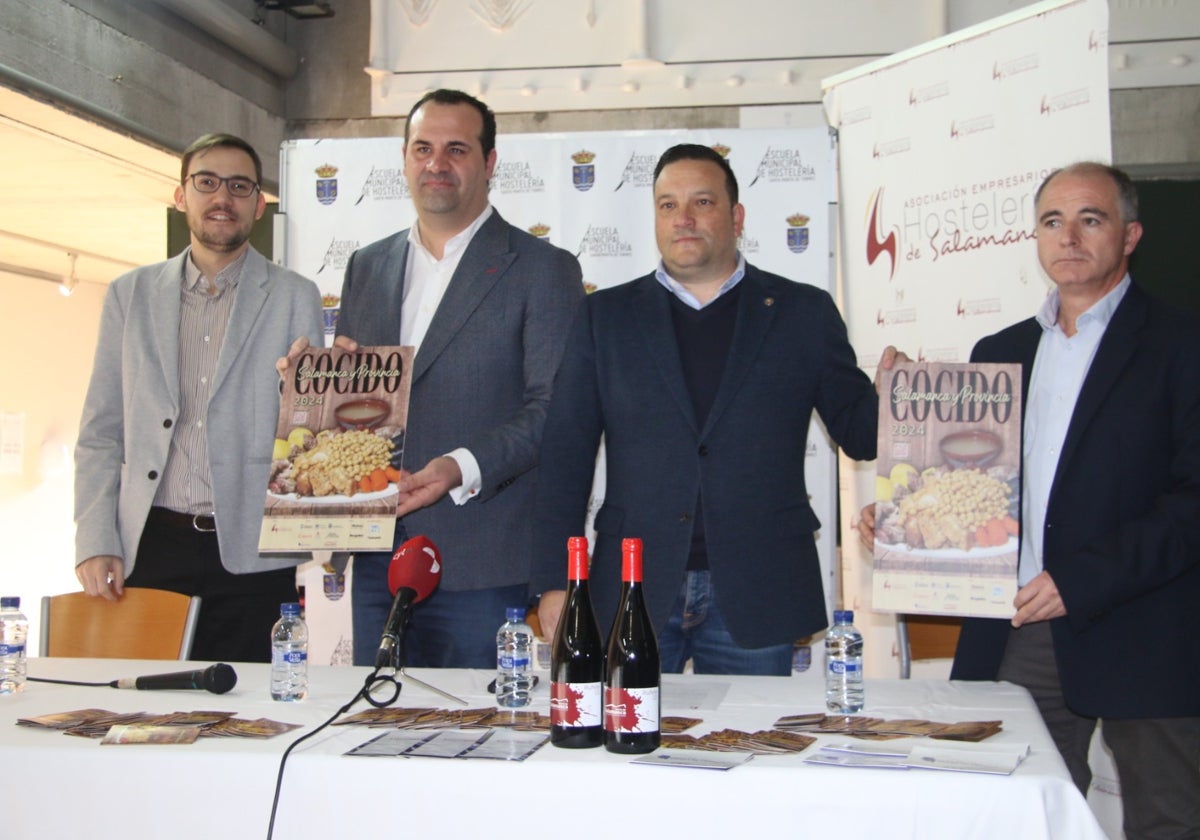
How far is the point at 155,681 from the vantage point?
2494 millimetres

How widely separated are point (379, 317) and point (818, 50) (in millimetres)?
4138

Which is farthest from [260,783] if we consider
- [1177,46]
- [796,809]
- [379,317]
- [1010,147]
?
[1177,46]

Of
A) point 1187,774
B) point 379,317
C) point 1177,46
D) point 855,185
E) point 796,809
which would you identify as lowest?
point 1187,774

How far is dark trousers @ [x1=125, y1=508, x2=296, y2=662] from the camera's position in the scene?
3375 millimetres

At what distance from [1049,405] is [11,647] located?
8.01 feet

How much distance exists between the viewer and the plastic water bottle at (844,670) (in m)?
2.23

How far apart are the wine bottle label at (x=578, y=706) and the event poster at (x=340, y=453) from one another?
2.97 ft

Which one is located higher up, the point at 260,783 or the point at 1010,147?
the point at 1010,147

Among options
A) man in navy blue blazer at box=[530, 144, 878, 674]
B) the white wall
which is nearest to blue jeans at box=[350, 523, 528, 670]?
man in navy blue blazer at box=[530, 144, 878, 674]

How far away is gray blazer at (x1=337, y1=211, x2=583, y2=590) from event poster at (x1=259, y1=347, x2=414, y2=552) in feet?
1.14

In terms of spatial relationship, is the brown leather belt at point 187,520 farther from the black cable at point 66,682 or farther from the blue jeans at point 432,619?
the black cable at point 66,682

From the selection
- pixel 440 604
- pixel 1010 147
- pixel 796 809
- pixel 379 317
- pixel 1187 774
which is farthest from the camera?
pixel 1010 147

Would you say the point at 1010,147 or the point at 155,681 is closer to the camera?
the point at 155,681

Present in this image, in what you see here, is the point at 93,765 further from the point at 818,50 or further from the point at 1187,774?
the point at 818,50
